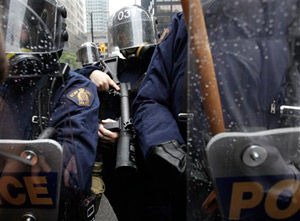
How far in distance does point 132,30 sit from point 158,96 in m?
1.40

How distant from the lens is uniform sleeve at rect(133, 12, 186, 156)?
2.82 ft

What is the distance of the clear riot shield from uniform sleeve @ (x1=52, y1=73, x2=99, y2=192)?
13.0 inches

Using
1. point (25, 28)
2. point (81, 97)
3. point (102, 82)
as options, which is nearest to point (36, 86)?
point (25, 28)

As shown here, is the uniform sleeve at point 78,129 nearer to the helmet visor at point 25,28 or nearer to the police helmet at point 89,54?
Answer: the helmet visor at point 25,28

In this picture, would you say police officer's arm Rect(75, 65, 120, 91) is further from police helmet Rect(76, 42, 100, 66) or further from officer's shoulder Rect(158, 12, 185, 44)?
police helmet Rect(76, 42, 100, 66)

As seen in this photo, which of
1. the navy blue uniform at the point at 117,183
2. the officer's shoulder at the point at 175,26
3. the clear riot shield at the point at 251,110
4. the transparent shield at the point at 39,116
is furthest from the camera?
the navy blue uniform at the point at 117,183

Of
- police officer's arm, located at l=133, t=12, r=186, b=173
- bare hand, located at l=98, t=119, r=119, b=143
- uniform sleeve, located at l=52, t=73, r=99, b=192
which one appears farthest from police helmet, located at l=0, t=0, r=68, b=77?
bare hand, located at l=98, t=119, r=119, b=143

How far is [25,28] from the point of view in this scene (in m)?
0.70

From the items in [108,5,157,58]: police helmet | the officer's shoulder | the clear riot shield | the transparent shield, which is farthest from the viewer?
[108,5,157,58]: police helmet

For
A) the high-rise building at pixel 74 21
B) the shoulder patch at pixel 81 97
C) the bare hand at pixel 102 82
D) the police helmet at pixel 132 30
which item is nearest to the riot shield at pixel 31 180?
the shoulder patch at pixel 81 97

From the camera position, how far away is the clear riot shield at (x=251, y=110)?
1.59ft

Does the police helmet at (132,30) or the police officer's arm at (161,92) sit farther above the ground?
the police helmet at (132,30)

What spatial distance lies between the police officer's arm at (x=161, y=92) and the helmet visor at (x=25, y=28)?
0.38 m

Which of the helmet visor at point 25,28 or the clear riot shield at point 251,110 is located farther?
the helmet visor at point 25,28
